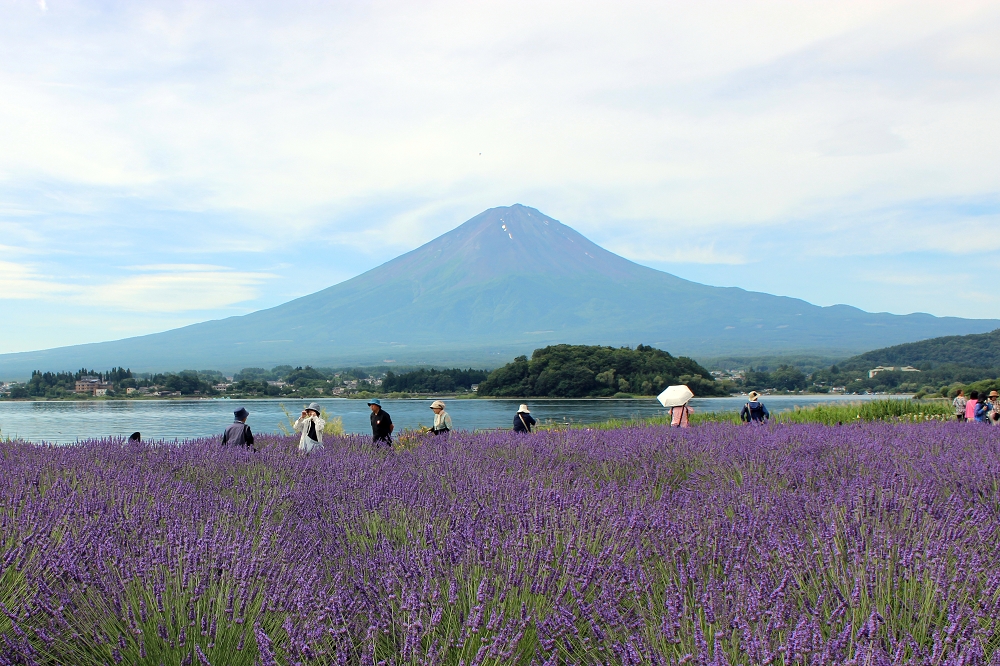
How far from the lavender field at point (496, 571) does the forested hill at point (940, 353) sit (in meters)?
110

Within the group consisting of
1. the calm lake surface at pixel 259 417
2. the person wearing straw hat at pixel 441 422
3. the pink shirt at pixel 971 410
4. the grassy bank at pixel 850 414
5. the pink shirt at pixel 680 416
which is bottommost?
the calm lake surface at pixel 259 417

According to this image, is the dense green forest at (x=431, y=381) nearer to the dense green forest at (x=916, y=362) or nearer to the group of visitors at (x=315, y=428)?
the dense green forest at (x=916, y=362)

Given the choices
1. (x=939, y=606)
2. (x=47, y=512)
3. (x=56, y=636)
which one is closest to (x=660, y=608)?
(x=939, y=606)

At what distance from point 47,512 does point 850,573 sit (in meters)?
3.69

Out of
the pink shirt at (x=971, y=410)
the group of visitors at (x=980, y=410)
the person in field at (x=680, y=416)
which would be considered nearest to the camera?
the person in field at (x=680, y=416)

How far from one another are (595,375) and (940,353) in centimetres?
6572

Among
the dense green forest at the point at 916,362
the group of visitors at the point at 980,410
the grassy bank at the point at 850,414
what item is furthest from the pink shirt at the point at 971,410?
the dense green forest at the point at 916,362

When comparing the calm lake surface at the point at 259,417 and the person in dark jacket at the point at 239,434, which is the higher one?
the person in dark jacket at the point at 239,434

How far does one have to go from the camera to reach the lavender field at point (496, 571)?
2.23 metres

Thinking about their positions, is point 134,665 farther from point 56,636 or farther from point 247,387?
point 247,387

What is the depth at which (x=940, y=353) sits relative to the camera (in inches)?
4296

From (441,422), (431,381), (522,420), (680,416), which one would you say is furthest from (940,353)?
(441,422)

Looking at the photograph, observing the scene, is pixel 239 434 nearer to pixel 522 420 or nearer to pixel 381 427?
pixel 381 427

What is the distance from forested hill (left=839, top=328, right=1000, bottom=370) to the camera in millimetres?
104250
